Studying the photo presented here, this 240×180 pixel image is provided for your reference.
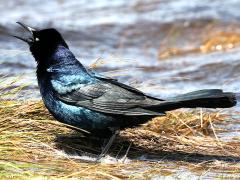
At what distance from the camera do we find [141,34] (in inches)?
573

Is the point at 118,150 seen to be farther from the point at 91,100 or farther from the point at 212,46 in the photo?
the point at 212,46

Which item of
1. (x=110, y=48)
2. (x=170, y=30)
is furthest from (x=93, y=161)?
(x=170, y=30)

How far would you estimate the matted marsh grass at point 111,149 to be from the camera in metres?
4.79

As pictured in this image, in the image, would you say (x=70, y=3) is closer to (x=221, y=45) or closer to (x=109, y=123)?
(x=221, y=45)

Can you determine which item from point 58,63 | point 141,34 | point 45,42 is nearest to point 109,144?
point 58,63

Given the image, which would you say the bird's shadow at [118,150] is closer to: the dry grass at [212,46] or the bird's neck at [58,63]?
the bird's neck at [58,63]

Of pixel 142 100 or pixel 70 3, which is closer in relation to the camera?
pixel 142 100

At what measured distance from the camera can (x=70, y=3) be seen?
1755cm

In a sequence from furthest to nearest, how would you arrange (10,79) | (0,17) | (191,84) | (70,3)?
(70,3)
(0,17)
(191,84)
(10,79)

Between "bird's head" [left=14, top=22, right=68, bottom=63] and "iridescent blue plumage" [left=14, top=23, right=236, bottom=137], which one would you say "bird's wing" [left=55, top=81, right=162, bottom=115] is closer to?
"iridescent blue plumage" [left=14, top=23, right=236, bottom=137]

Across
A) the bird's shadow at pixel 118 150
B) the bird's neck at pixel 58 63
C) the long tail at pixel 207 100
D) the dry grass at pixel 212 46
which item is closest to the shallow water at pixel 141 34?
the dry grass at pixel 212 46

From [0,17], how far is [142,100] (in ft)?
34.5

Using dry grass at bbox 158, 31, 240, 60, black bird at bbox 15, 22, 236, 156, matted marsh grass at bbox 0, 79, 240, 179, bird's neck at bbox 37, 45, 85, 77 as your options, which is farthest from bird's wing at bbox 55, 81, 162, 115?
dry grass at bbox 158, 31, 240, 60

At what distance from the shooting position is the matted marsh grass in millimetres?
4793
